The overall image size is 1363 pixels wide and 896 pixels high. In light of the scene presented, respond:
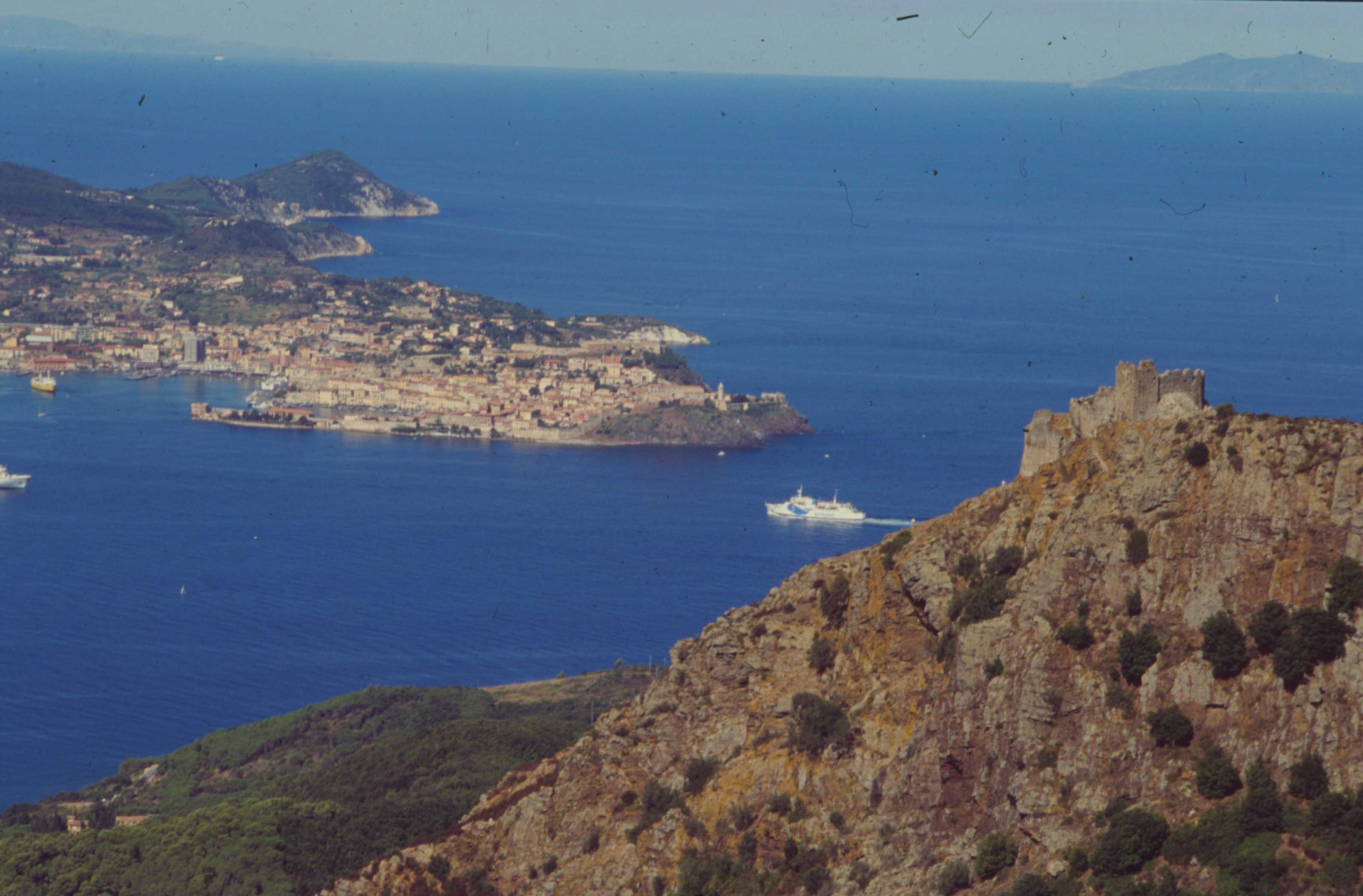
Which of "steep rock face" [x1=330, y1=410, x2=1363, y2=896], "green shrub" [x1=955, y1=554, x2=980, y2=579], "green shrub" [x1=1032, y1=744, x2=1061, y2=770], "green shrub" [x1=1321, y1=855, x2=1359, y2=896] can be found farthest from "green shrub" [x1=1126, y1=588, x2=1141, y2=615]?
"green shrub" [x1=1321, y1=855, x2=1359, y2=896]

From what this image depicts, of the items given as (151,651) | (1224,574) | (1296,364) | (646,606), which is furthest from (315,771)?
(1296,364)

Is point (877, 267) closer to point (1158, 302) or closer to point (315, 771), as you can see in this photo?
point (1158, 302)

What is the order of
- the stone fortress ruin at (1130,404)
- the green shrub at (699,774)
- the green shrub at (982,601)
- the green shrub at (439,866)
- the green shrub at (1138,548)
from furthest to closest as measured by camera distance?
the green shrub at (439,866), the green shrub at (699,774), the stone fortress ruin at (1130,404), the green shrub at (982,601), the green shrub at (1138,548)

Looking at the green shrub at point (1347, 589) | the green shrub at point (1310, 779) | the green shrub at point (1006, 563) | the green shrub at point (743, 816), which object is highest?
the green shrub at point (1347, 589)

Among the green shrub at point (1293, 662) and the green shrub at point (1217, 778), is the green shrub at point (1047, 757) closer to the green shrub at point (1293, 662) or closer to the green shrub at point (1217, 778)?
the green shrub at point (1217, 778)

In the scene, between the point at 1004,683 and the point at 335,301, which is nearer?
the point at 1004,683

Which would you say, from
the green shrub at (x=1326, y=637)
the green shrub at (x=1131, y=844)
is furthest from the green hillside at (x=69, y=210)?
the green shrub at (x=1326, y=637)

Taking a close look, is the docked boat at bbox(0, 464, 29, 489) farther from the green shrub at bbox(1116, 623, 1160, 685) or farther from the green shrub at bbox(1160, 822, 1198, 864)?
the green shrub at bbox(1160, 822, 1198, 864)
